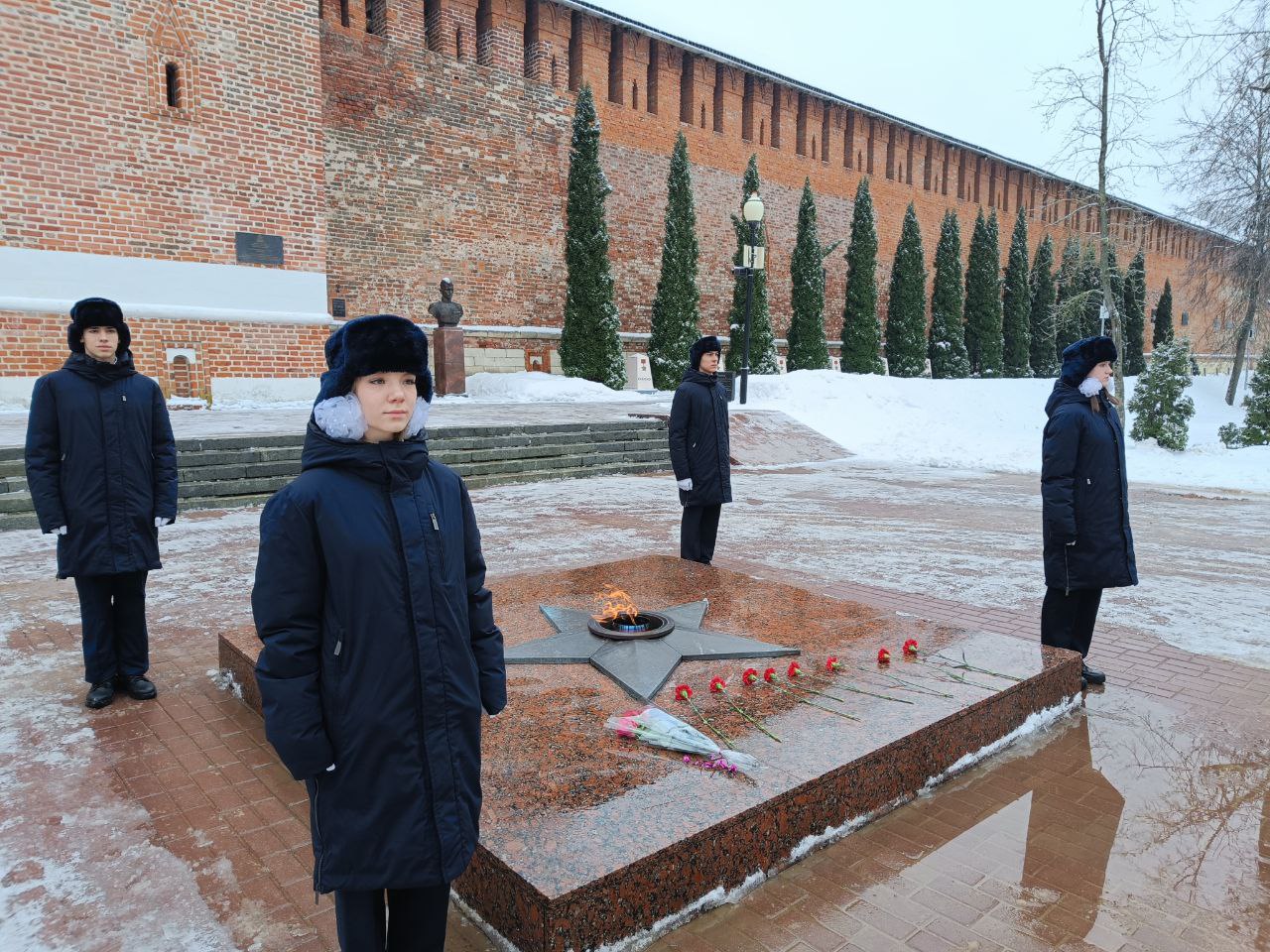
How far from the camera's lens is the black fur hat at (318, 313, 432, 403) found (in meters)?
1.76

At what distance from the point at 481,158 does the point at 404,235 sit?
2699 mm

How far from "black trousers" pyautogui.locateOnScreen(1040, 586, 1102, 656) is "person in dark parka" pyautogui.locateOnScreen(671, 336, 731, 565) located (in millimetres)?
2050

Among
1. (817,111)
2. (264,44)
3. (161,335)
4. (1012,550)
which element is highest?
(817,111)

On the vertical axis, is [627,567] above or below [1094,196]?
Result: below

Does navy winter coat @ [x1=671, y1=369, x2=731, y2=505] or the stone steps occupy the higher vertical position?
navy winter coat @ [x1=671, y1=369, x2=731, y2=505]

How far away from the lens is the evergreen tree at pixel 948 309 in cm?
2917

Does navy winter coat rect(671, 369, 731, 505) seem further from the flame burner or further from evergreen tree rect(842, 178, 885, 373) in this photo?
evergreen tree rect(842, 178, 885, 373)

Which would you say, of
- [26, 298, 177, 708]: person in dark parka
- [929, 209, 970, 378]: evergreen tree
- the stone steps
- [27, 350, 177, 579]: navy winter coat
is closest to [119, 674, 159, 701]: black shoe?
[26, 298, 177, 708]: person in dark parka

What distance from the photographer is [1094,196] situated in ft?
60.4

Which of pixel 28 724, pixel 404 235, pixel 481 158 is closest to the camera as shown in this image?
pixel 28 724

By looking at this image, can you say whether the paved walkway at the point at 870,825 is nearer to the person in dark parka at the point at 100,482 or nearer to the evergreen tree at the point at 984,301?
the person in dark parka at the point at 100,482

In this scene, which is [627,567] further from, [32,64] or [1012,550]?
[32,64]

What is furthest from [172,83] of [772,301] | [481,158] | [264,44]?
[772,301]

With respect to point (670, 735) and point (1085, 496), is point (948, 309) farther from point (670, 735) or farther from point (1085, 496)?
point (670, 735)
